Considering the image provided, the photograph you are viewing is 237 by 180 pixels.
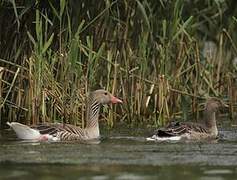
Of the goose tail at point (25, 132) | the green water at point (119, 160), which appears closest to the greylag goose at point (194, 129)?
the green water at point (119, 160)

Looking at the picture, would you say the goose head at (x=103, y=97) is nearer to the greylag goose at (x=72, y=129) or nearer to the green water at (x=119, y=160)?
the greylag goose at (x=72, y=129)

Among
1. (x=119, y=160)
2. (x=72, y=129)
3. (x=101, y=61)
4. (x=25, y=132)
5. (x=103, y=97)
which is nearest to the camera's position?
(x=119, y=160)

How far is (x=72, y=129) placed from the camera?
42.0ft

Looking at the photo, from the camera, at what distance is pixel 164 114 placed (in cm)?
1427

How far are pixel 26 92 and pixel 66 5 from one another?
4.43 feet

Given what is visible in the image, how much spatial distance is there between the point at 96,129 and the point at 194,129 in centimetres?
132

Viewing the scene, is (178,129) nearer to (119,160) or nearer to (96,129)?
(96,129)

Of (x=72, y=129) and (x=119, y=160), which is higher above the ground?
(x=72, y=129)

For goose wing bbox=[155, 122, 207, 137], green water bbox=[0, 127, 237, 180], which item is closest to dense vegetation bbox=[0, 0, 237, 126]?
goose wing bbox=[155, 122, 207, 137]

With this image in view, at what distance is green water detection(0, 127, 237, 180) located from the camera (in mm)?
9227

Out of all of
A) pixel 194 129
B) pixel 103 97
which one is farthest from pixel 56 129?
pixel 194 129

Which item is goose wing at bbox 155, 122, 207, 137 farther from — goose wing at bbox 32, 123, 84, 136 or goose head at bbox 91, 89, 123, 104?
goose wing at bbox 32, 123, 84, 136

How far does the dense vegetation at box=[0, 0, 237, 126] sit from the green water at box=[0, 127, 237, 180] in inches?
47.4

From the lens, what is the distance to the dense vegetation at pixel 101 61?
1347cm
